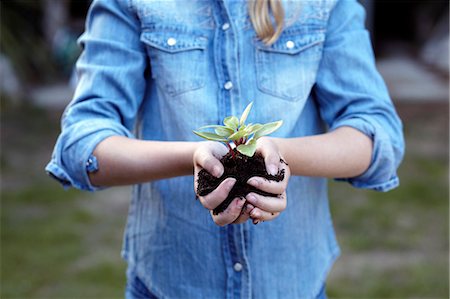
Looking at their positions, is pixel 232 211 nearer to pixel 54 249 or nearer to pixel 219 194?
pixel 219 194

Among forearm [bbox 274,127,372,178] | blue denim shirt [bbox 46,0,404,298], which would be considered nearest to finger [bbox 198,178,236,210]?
forearm [bbox 274,127,372,178]

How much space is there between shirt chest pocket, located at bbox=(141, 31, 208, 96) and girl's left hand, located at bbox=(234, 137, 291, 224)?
1.18ft

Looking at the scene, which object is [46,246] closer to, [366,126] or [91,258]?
[91,258]

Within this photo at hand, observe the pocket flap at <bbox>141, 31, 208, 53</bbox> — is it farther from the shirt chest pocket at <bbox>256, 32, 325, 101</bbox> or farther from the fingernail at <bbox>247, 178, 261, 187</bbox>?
the fingernail at <bbox>247, 178, 261, 187</bbox>

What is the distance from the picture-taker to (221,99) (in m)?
1.60

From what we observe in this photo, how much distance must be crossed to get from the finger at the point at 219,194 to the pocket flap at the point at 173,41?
0.48 m

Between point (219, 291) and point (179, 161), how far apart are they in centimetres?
40

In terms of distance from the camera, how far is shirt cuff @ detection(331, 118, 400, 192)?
1581 millimetres

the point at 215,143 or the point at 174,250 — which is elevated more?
the point at 215,143

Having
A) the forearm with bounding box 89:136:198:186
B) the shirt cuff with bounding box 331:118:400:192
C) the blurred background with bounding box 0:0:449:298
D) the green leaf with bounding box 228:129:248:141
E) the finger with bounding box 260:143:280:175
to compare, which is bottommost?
the blurred background with bounding box 0:0:449:298

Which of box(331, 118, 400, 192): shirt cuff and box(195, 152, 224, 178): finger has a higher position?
box(195, 152, 224, 178): finger

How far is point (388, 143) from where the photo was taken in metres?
1.60

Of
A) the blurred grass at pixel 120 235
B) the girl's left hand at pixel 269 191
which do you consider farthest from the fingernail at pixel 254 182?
the blurred grass at pixel 120 235

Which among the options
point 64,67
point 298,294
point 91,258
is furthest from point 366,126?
point 64,67
